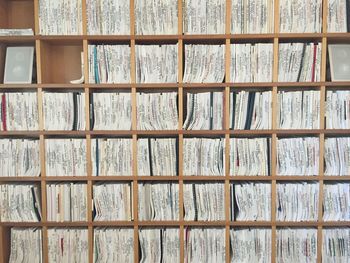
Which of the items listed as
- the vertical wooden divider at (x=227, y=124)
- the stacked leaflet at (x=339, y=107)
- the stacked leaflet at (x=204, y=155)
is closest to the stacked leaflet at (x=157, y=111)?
the stacked leaflet at (x=204, y=155)

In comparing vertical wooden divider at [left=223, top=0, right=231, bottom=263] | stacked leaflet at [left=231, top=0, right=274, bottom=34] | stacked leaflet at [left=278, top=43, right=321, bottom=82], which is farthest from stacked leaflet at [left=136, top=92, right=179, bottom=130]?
stacked leaflet at [left=278, top=43, right=321, bottom=82]

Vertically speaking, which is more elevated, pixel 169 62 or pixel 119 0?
pixel 119 0

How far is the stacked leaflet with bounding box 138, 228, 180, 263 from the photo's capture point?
185cm

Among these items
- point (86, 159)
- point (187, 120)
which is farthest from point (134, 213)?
point (187, 120)

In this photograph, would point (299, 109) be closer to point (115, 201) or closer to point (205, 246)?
point (205, 246)

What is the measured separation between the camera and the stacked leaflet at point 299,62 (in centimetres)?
175

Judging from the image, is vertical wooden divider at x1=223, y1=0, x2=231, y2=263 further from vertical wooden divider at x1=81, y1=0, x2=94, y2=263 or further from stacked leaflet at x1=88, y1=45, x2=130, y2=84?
vertical wooden divider at x1=81, y1=0, x2=94, y2=263

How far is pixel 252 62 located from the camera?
1.76m

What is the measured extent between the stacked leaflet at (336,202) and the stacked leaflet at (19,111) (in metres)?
1.69

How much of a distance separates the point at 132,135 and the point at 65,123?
39 centimetres

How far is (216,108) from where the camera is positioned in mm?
1795

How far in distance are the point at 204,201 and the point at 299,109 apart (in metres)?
0.74

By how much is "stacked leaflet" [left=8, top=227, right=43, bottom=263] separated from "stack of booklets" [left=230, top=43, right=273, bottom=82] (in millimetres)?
1455

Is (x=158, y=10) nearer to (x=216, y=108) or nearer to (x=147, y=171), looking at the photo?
(x=216, y=108)
